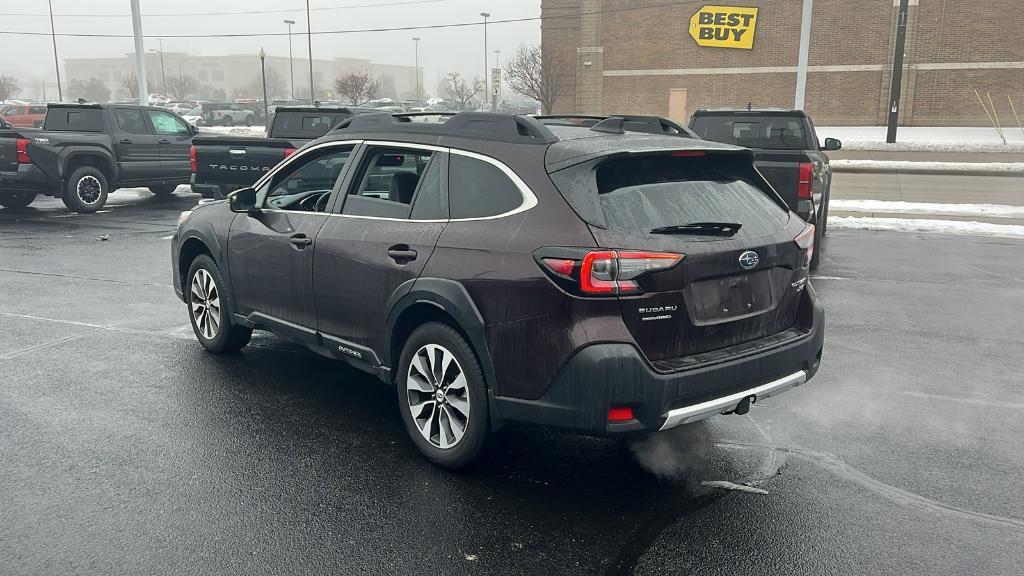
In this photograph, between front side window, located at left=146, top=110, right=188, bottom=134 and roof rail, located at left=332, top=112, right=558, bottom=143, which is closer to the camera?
roof rail, located at left=332, top=112, right=558, bottom=143

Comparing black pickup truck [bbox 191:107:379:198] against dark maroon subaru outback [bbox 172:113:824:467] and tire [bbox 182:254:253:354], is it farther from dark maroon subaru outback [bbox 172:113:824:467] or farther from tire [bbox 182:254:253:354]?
dark maroon subaru outback [bbox 172:113:824:467]

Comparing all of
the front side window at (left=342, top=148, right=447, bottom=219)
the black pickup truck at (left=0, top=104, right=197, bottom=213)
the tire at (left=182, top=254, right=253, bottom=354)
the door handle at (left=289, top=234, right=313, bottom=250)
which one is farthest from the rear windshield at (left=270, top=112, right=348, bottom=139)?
the front side window at (left=342, top=148, right=447, bottom=219)

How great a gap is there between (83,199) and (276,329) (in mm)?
12413

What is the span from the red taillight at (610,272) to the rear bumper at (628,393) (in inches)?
9.8

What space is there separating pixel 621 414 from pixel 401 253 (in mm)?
1549

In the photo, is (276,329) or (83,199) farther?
(83,199)

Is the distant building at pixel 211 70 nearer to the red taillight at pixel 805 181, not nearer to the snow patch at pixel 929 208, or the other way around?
the snow patch at pixel 929 208

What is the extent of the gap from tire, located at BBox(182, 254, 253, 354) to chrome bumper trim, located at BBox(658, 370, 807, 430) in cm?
375

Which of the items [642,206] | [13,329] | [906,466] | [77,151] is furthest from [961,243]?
[77,151]

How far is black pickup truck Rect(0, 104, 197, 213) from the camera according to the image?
15461 mm

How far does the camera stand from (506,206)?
424 cm

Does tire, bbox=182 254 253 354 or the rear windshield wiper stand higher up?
the rear windshield wiper

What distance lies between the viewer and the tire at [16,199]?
16797mm

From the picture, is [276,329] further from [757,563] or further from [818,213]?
[818,213]
